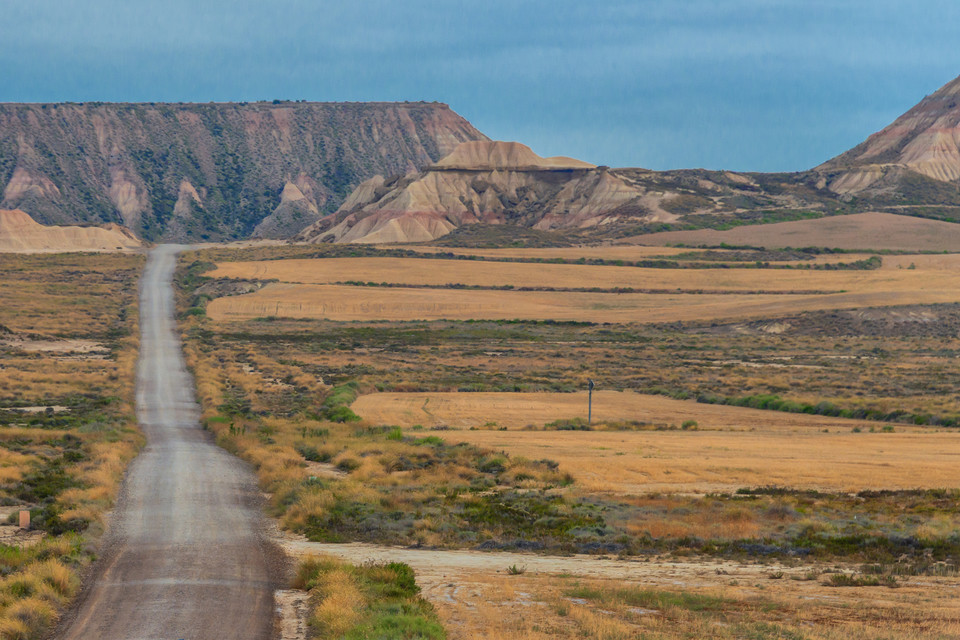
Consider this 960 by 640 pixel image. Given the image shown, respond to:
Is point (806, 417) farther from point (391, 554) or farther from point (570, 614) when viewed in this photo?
point (570, 614)

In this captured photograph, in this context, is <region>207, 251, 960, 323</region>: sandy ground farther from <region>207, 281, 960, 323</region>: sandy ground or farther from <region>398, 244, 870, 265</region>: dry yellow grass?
<region>398, 244, 870, 265</region>: dry yellow grass

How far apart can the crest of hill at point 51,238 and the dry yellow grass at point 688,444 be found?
128 metres

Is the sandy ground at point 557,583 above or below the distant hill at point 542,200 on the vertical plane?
below

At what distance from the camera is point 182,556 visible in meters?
20.4

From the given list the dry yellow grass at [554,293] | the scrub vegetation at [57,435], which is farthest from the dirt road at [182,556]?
the dry yellow grass at [554,293]

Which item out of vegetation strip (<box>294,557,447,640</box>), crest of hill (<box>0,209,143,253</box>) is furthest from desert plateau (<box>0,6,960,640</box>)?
crest of hill (<box>0,209,143,253</box>)

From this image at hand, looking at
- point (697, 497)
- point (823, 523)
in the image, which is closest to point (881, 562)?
point (823, 523)

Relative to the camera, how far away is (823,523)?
75.1ft

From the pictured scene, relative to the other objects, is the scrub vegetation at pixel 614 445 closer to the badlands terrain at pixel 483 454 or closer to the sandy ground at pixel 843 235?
the badlands terrain at pixel 483 454

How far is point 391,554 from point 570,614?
21.2 feet

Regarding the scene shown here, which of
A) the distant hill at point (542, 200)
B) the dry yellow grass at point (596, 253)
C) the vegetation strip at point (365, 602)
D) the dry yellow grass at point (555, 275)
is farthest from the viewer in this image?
the distant hill at point (542, 200)

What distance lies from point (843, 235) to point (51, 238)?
119737 millimetres

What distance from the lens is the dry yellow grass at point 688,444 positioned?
2831 centimetres

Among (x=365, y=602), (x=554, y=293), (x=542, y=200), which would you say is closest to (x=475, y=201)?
(x=542, y=200)
